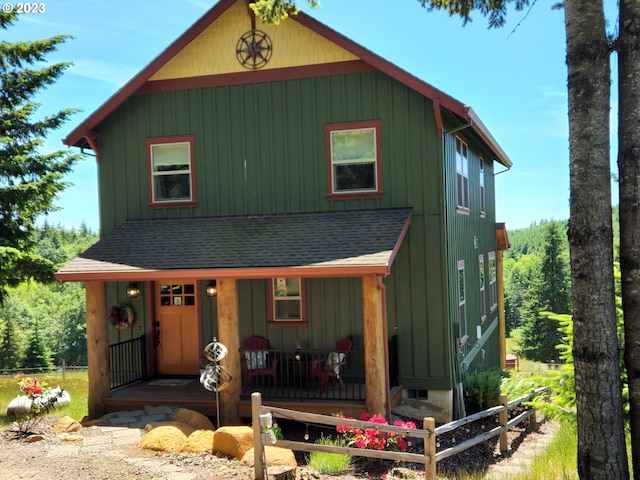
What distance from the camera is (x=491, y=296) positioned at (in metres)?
18.2

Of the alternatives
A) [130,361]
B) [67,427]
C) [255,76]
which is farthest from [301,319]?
[255,76]

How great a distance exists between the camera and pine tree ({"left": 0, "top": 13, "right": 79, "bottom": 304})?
17.2 m

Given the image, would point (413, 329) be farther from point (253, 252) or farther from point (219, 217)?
point (219, 217)

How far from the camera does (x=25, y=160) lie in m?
17.7

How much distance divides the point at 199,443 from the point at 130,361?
4741 mm

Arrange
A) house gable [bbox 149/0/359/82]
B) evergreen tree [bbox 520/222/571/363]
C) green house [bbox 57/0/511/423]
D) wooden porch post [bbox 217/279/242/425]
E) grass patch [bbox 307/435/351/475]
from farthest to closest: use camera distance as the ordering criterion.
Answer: evergreen tree [bbox 520/222/571/363]
house gable [bbox 149/0/359/82]
green house [bbox 57/0/511/423]
wooden porch post [bbox 217/279/242/425]
grass patch [bbox 307/435/351/475]

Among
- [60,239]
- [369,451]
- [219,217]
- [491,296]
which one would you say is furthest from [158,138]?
[60,239]

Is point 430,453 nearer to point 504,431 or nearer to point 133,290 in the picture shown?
point 504,431

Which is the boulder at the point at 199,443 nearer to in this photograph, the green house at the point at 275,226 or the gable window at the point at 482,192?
the green house at the point at 275,226

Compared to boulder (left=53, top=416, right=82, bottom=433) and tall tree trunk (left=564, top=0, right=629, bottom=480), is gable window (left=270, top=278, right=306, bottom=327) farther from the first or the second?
tall tree trunk (left=564, top=0, right=629, bottom=480)

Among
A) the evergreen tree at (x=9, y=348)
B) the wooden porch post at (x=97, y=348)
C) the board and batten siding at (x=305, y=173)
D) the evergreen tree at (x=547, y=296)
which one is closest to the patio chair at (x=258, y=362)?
the board and batten siding at (x=305, y=173)

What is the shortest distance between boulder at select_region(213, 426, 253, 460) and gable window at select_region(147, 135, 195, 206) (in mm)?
5641

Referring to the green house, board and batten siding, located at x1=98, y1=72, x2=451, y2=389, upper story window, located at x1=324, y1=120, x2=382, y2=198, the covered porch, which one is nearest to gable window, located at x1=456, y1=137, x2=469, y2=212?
the green house

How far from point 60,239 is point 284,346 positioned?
141 m
